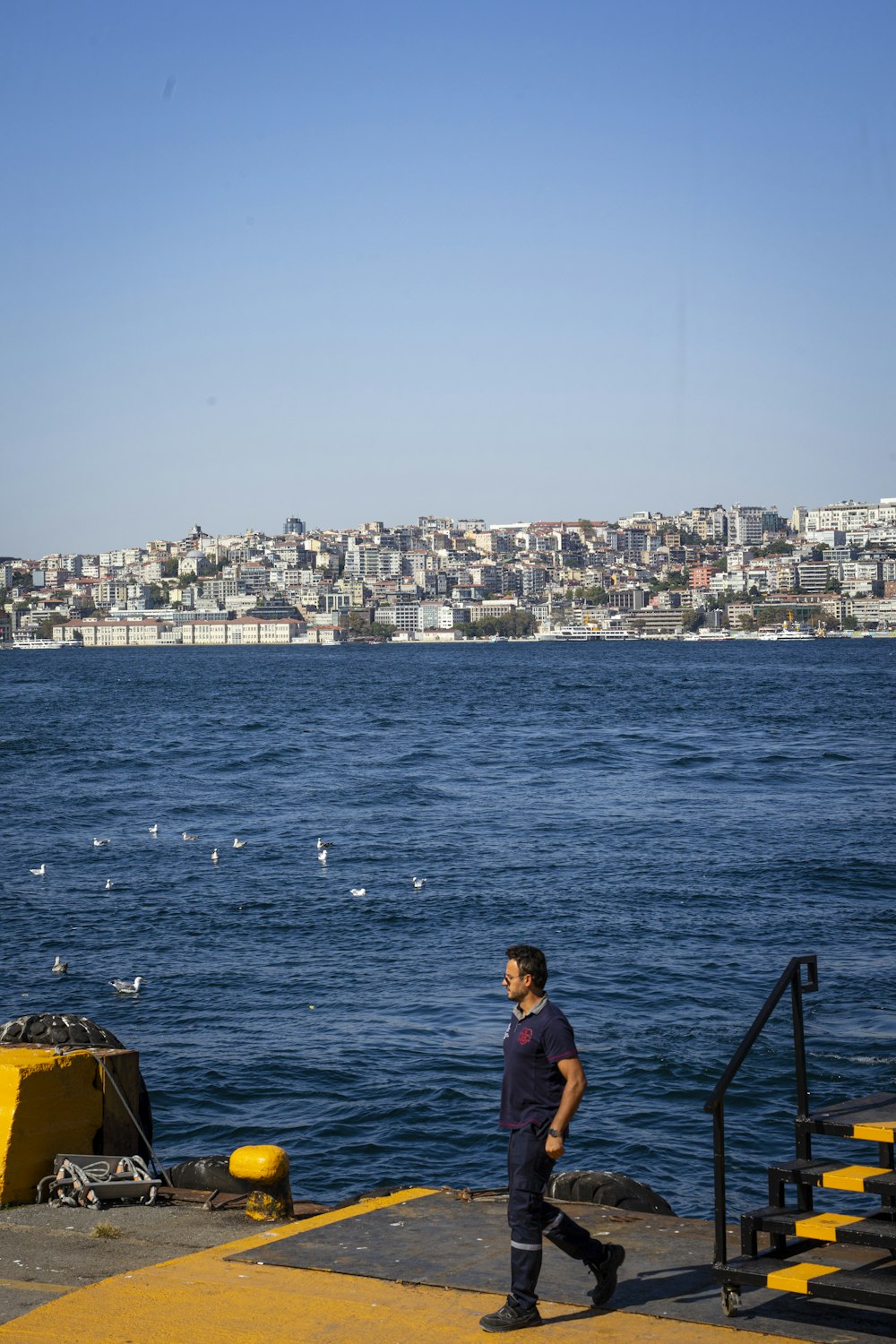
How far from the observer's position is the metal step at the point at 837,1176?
4723 millimetres

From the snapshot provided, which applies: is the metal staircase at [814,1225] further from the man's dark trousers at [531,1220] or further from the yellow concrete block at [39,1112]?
the yellow concrete block at [39,1112]

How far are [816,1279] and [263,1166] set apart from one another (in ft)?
9.57

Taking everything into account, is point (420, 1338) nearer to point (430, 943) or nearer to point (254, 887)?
point (430, 943)

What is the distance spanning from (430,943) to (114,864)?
8.18 m

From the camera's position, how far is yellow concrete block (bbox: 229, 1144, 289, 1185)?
21.7ft

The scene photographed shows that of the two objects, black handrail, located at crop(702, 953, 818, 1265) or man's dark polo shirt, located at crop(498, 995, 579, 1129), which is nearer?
black handrail, located at crop(702, 953, 818, 1265)

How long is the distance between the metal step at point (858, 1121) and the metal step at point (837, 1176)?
107mm

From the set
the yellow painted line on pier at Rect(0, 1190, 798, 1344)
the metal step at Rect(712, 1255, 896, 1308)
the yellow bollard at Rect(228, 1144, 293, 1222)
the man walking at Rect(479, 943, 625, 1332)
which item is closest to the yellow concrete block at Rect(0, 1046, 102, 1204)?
the yellow bollard at Rect(228, 1144, 293, 1222)

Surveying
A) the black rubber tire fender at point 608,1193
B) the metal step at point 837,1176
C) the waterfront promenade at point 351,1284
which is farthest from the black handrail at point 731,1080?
the black rubber tire fender at point 608,1193

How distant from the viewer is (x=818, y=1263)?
484 centimetres

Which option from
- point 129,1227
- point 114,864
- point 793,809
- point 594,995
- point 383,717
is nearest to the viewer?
point 129,1227

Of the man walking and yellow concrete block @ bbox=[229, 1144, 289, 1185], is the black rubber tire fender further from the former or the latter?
the man walking

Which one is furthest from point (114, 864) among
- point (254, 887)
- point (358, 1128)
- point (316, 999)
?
point (358, 1128)

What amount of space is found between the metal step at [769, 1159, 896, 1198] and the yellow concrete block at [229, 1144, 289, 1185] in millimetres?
2535
